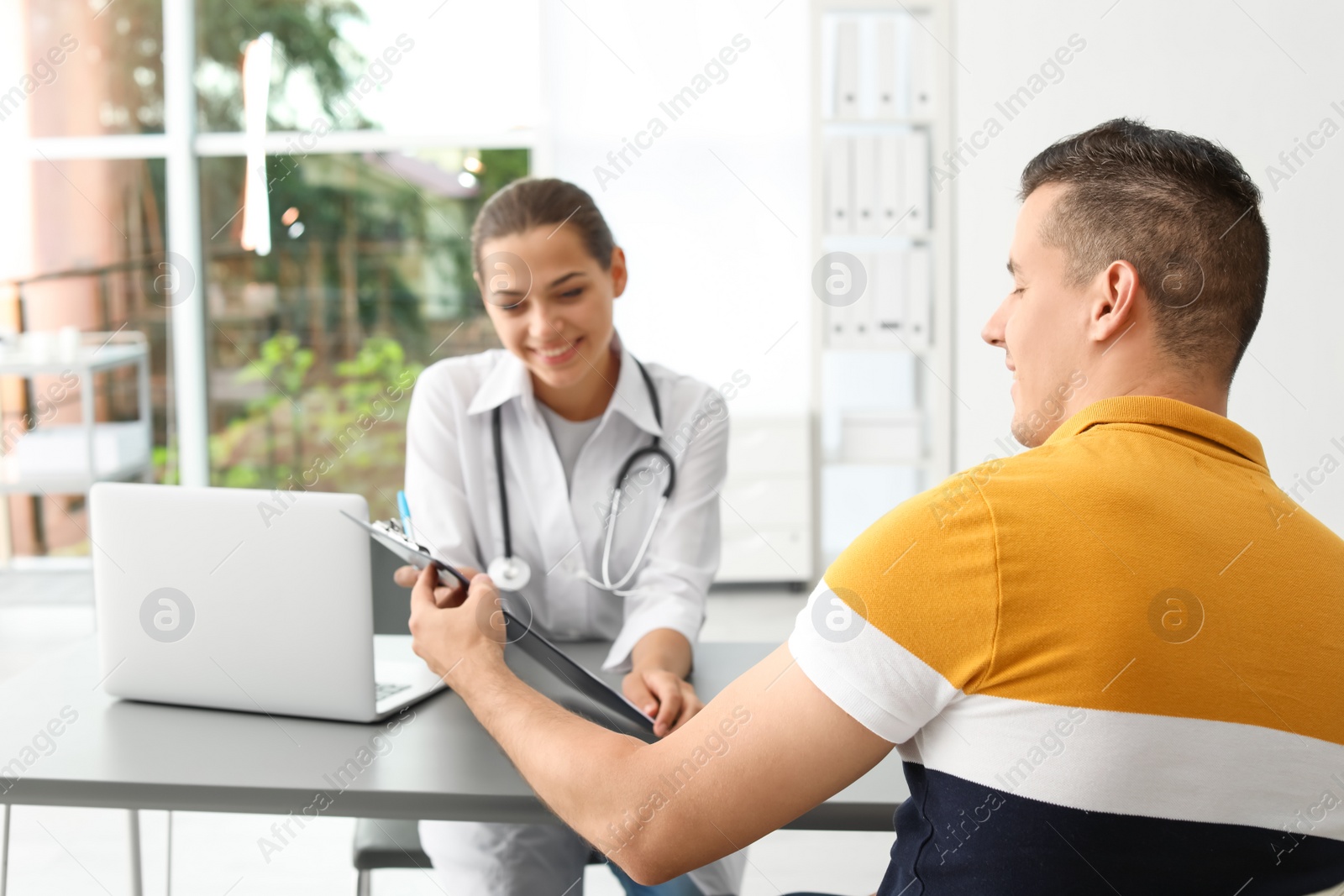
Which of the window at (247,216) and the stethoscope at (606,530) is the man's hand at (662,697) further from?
the window at (247,216)

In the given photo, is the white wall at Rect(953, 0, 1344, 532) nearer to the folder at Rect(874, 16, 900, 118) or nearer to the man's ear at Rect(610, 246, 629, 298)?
the man's ear at Rect(610, 246, 629, 298)

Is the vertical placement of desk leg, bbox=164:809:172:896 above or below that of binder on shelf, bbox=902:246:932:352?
below

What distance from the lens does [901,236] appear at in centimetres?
409

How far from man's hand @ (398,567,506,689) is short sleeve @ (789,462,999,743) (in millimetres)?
490

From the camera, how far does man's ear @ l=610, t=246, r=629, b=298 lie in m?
1.89

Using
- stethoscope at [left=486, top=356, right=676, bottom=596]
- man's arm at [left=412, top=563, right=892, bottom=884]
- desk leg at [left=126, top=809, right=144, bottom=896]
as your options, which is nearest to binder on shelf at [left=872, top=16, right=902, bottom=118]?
stethoscope at [left=486, top=356, right=676, bottom=596]

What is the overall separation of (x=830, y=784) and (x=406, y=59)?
4.25m

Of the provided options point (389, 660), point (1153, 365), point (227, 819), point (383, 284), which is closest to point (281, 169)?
point (383, 284)

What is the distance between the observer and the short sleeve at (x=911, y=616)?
0.72 meters

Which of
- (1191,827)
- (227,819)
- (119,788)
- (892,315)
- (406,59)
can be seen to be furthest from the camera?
(406,59)

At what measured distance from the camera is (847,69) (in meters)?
3.98

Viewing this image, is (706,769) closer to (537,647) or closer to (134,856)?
(537,647)

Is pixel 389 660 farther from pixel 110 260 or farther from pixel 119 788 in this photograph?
pixel 110 260

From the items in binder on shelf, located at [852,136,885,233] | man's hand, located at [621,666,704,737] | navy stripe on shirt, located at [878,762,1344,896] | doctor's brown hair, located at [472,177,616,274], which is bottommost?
man's hand, located at [621,666,704,737]
